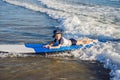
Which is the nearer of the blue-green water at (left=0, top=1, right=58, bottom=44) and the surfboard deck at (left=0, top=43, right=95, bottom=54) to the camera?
the surfboard deck at (left=0, top=43, right=95, bottom=54)

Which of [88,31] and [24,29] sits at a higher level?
[24,29]

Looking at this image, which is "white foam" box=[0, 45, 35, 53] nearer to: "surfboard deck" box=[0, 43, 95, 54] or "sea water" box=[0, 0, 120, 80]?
"surfboard deck" box=[0, 43, 95, 54]

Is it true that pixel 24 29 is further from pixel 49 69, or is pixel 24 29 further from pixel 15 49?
pixel 49 69

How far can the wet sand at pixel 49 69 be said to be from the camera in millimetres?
8664

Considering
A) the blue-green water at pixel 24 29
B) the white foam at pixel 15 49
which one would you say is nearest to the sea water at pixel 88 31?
the blue-green water at pixel 24 29

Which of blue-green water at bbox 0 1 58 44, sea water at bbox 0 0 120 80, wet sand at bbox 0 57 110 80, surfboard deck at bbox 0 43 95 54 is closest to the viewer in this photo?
wet sand at bbox 0 57 110 80

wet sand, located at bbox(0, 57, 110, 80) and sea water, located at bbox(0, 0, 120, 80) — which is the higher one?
sea water, located at bbox(0, 0, 120, 80)

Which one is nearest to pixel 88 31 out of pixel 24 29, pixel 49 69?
pixel 24 29

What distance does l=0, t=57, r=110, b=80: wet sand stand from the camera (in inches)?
341

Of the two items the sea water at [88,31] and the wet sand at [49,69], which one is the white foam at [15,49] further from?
the sea water at [88,31]

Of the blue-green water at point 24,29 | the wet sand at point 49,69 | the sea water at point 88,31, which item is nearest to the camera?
the wet sand at point 49,69

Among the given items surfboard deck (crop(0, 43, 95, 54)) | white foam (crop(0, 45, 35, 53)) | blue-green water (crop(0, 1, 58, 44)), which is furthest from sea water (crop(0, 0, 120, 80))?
white foam (crop(0, 45, 35, 53))

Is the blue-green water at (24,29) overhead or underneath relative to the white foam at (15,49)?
overhead

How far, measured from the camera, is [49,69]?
30.9 ft
